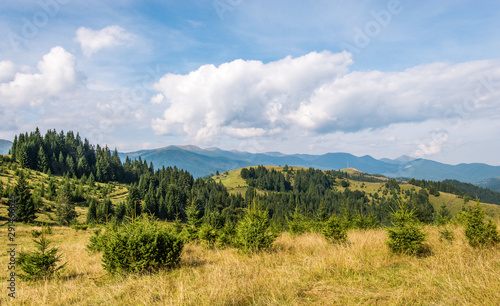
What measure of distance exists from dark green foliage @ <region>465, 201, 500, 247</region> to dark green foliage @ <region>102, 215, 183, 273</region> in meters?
13.7

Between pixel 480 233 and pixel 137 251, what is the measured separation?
1525 cm

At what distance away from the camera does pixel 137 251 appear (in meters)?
8.23

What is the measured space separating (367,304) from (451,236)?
34.5 feet

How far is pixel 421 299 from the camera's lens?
16.8 feet

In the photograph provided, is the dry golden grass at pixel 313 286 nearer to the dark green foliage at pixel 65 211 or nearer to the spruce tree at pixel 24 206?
the spruce tree at pixel 24 206

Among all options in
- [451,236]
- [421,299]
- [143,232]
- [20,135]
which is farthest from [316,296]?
[20,135]

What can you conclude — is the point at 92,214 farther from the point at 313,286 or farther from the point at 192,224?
the point at 313,286

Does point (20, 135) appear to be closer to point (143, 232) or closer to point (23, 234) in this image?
point (23, 234)

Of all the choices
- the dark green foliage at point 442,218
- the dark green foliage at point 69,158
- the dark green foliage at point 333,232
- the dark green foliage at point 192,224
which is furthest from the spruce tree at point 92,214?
the dark green foliage at point 442,218

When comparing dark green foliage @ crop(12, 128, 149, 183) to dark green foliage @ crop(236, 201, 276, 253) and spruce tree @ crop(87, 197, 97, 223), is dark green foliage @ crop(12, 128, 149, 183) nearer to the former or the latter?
spruce tree @ crop(87, 197, 97, 223)

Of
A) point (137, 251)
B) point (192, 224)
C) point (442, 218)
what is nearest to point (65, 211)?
point (192, 224)

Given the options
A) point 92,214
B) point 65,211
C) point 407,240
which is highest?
point 407,240

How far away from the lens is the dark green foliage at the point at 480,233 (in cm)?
1027

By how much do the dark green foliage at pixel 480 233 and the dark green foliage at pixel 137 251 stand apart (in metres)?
13.7
